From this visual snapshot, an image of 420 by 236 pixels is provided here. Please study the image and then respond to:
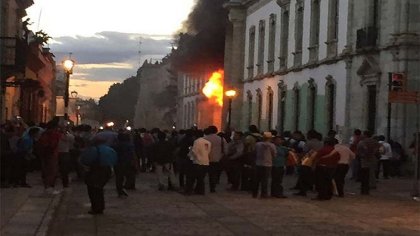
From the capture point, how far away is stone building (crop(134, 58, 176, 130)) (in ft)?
374

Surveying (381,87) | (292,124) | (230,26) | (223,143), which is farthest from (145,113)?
(223,143)

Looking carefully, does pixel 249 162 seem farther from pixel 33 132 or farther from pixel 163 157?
pixel 33 132

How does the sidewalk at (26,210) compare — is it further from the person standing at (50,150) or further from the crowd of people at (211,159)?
the crowd of people at (211,159)

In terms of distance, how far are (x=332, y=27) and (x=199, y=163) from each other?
19.3m

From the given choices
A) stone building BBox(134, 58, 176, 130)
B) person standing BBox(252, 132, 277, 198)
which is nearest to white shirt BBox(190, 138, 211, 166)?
person standing BBox(252, 132, 277, 198)

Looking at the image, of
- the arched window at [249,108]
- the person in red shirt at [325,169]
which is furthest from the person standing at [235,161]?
the arched window at [249,108]

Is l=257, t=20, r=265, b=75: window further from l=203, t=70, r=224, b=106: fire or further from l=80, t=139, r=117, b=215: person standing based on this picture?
l=80, t=139, r=117, b=215: person standing

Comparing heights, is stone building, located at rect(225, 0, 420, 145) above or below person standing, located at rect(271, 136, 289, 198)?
above

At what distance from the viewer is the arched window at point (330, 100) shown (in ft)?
125

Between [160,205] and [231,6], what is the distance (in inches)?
1589

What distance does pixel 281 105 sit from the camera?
156ft

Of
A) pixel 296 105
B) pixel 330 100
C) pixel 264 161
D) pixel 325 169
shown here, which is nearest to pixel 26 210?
pixel 264 161

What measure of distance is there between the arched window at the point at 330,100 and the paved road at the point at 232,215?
53.0ft

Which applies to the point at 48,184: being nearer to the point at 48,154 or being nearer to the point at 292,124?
the point at 48,154
